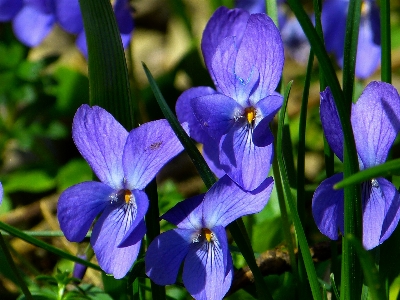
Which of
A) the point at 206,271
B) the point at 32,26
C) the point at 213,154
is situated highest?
the point at 32,26

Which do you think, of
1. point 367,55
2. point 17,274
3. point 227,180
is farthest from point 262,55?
point 367,55

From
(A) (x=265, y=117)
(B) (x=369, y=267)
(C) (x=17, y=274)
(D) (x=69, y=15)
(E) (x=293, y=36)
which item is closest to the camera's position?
(B) (x=369, y=267)

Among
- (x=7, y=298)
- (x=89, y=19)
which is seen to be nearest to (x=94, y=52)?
(x=89, y=19)

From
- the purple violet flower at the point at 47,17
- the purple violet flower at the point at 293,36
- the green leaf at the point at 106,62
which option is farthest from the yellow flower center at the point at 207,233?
the purple violet flower at the point at 293,36

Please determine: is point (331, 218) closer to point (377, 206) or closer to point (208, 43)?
point (377, 206)

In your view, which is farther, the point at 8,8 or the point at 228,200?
the point at 8,8

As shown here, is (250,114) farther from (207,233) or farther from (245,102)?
(207,233)
